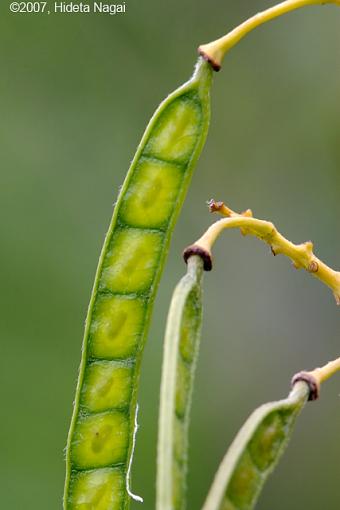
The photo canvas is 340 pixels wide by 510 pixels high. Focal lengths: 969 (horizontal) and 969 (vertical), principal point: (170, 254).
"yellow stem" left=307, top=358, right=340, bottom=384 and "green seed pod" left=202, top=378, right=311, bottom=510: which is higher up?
"yellow stem" left=307, top=358, right=340, bottom=384

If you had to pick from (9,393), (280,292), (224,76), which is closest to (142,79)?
(224,76)

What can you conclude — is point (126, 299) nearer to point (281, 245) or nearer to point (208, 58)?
point (281, 245)

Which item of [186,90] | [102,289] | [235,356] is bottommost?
[235,356]

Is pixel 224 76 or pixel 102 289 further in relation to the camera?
pixel 224 76

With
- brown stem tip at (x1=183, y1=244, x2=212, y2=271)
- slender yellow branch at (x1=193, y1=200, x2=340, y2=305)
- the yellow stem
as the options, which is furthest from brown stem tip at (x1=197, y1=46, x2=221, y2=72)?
the yellow stem

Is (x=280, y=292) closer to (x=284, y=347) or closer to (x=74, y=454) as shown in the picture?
(x=284, y=347)

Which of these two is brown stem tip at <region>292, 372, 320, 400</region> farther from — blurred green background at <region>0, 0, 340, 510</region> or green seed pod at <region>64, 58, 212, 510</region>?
blurred green background at <region>0, 0, 340, 510</region>
